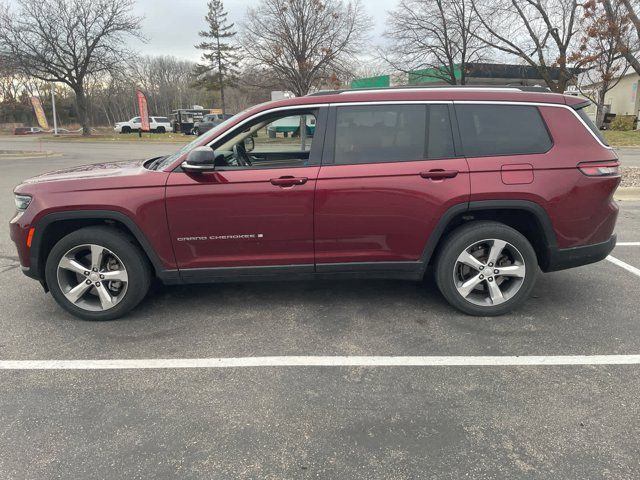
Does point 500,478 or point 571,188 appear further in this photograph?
point 571,188

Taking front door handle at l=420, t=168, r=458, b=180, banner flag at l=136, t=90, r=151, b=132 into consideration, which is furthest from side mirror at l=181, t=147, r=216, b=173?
banner flag at l=136, t=90, r=151, b=132

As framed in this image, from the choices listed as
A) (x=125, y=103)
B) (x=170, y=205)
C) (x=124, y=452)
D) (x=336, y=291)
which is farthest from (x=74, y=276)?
(x=125, y=103)

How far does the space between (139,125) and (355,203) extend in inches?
1790

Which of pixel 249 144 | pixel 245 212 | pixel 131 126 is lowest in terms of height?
pixel 245 212

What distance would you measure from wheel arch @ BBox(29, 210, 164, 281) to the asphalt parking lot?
0.54 m

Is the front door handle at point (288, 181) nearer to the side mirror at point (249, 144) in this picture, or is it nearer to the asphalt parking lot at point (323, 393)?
the side mirror at point (249, 144)

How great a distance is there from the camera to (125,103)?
79.6 m

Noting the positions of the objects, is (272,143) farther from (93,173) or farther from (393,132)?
(93,173)

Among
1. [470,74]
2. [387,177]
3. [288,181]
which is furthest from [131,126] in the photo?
[387,177]

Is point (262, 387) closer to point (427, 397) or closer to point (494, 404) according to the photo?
point (427, 397)

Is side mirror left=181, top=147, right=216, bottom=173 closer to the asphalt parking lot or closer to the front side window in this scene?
the front side window

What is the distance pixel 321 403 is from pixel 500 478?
103 centimetres

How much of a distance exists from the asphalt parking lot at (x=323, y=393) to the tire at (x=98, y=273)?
149mm

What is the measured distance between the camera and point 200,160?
3.47 metres
